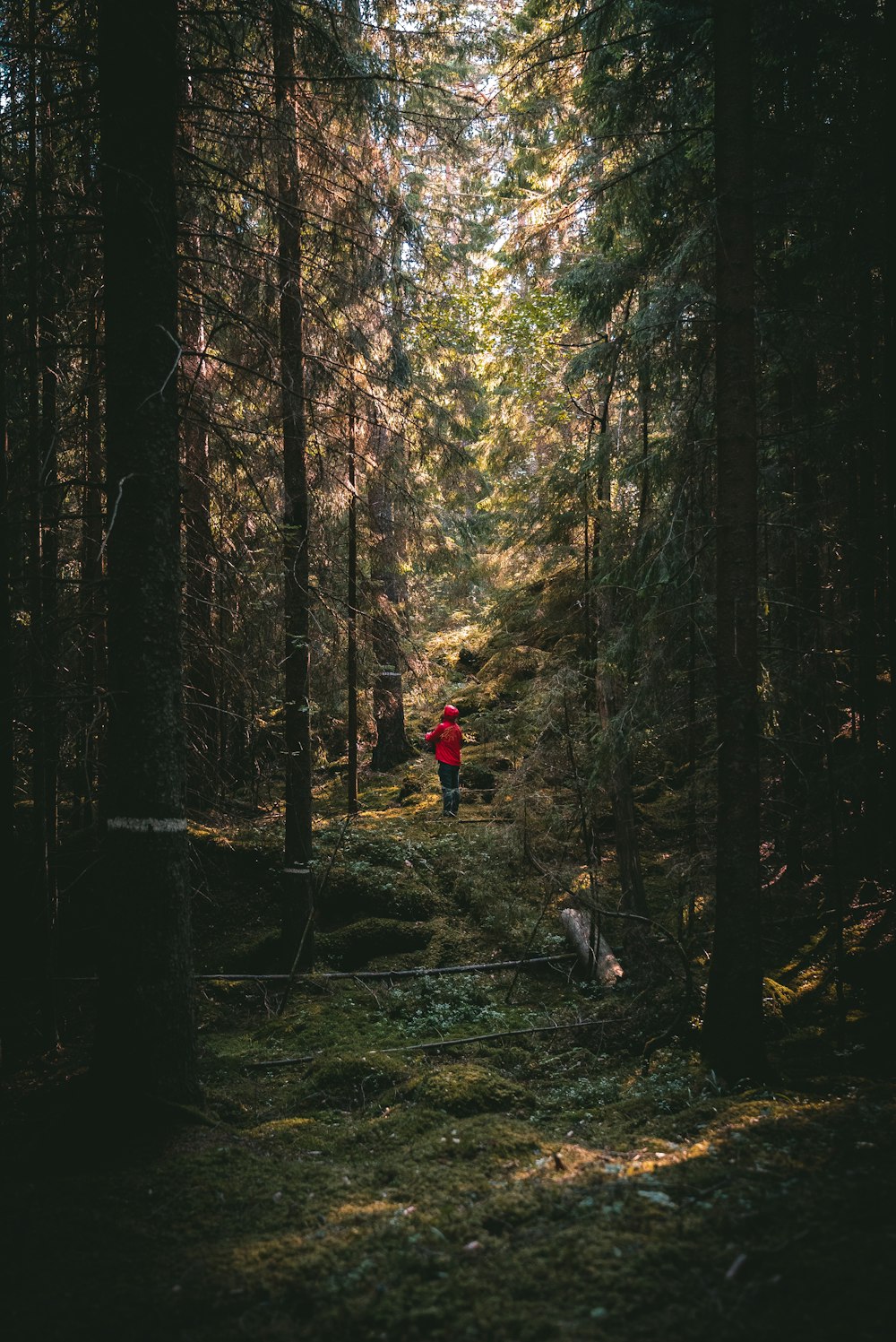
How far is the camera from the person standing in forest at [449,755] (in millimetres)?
14297

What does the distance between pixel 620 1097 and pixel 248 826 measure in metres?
7.37

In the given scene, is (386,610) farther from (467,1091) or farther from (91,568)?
(467,1091)

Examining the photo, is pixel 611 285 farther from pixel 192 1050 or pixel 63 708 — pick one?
pixel 192 1050

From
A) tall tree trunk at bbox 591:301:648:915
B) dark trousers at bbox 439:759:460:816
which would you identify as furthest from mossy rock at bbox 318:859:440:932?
dark trousers at bbox 439:759:460:816

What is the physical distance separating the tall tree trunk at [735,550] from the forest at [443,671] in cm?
4

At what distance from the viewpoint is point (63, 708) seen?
4.72 metres

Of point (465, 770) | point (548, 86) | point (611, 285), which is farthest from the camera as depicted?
point (465, 770)

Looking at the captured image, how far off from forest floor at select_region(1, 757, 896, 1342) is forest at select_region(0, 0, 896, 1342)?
3cm

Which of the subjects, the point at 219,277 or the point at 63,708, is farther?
the point at 219,277

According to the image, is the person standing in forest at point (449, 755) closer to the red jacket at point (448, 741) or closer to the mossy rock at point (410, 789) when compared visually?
the red jacket at point (448, 741)

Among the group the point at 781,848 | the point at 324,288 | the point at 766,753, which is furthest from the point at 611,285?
the point at 781,848

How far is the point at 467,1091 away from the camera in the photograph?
5.52m

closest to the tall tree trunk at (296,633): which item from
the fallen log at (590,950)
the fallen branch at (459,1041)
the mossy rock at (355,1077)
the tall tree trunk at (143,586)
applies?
the fallen branch at (459,1041)

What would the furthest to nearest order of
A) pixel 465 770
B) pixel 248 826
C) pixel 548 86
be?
pixel 465 770, pixel 248 826, pixel 548 86
